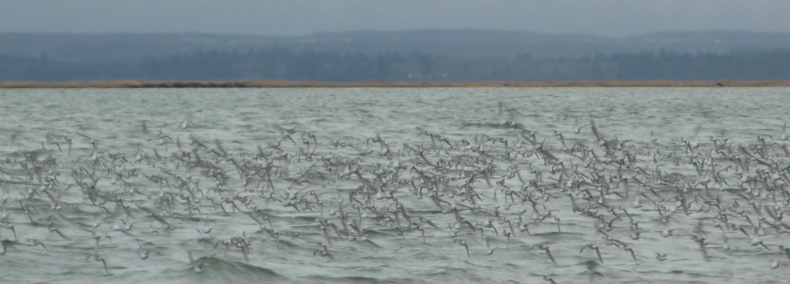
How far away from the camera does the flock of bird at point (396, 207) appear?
18.6 meters

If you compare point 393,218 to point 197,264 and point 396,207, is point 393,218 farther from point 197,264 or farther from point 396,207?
point 197,264

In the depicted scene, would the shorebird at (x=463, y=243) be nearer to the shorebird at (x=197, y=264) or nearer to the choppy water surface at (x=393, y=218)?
the choppy water surface at (x=393, y=218)

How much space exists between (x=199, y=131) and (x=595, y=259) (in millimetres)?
31773

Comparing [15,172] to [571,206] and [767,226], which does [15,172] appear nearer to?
[571,206]

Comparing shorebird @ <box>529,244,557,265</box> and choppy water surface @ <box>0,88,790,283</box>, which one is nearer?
shorebird @ <box>529,244,557,265</box>

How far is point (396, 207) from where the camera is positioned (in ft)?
70.3

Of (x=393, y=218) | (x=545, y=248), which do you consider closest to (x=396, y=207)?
(x=393, y=218)

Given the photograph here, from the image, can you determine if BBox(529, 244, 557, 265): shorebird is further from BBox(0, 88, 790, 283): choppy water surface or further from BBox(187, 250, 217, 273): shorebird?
BBox(187, 250, 217, 273): shorebird

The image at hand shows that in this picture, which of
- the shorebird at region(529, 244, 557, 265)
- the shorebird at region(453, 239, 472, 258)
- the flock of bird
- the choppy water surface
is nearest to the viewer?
the shorebird at region(529, 244, 557, 265)

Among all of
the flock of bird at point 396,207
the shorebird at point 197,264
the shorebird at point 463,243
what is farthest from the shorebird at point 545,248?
the shorebird at point 197,264

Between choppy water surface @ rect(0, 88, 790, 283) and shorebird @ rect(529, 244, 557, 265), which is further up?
shorebird @ rect(529, 244, 557, 265)

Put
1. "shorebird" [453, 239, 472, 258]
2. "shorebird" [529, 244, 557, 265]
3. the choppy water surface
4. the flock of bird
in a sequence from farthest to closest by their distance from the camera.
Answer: the flock of bird → "shorebird" [453, 239, 472, 258] → the choppy water surface → "shorebird" [529, 244, 557, 265]

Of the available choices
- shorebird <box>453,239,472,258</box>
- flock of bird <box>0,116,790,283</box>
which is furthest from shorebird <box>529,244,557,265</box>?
shorebird <box>453,239,472,258</box>

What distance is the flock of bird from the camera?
18.6 meters
